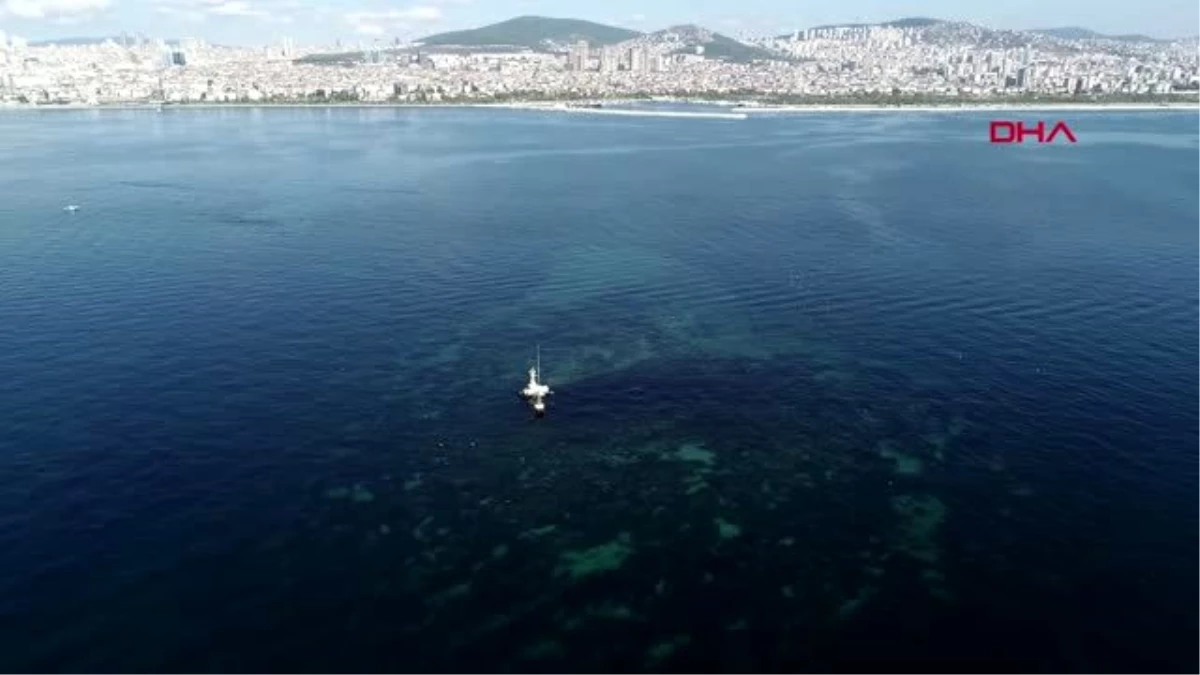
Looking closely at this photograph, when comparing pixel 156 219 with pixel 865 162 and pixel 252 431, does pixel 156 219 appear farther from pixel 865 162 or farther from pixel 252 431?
pixel 865 162

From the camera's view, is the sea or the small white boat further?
the small white boat

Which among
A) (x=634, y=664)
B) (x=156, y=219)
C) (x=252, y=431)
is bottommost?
(x=634, y=664)

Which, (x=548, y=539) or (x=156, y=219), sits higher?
(x=156, y=219)

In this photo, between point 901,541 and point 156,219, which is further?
point 156,219

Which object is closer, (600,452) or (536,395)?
(600,452)

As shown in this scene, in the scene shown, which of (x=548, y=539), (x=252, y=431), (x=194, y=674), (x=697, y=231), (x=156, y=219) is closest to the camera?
(x=194, y=674)

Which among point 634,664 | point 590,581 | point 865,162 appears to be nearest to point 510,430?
point 590,581

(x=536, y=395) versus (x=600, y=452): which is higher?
(x=536, y=395)

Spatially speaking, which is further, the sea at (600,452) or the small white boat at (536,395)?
the small white boat at (536,395)
